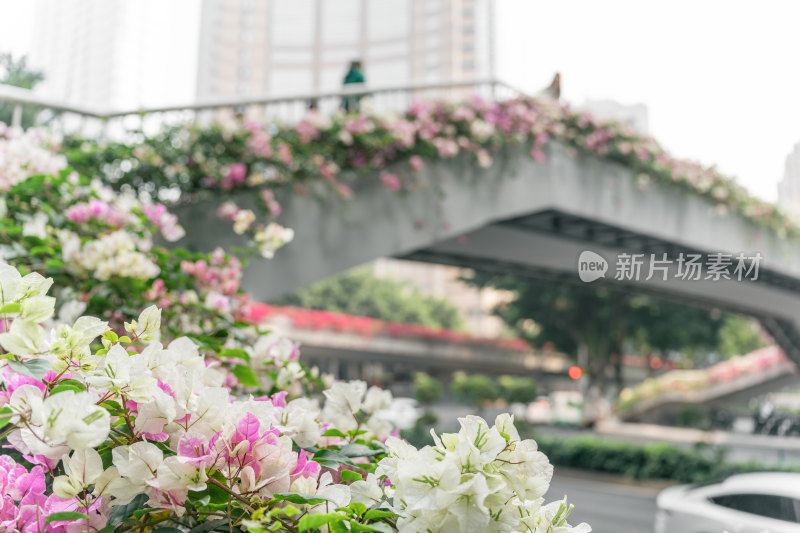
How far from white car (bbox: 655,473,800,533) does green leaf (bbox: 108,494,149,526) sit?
4.75 metres

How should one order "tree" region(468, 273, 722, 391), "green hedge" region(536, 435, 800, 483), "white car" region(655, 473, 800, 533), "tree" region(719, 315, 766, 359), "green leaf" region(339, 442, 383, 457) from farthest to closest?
"tree" region(719, 315, 766, 359) → "tree" region(468, 273, 722, 391) → "green hedge" region(536, 435, 800, 483) → "white car" region(655, 473, 800, 533) → "green leaf" region(339, 442, 383, 457)

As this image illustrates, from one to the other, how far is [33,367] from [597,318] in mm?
17573

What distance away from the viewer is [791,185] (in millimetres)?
6680

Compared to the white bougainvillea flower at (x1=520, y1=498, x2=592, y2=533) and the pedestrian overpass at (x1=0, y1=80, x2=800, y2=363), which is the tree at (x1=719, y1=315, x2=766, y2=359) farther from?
the white bougainvillea flower at (x1=520, y1=498, x2=592, y2=533)

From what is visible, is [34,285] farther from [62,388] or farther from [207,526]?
[207,526]

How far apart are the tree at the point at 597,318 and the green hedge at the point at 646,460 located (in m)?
5.24

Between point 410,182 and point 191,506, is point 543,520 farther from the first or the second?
point 410,182

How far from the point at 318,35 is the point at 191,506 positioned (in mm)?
78573

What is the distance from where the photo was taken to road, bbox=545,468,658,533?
770 centimetres

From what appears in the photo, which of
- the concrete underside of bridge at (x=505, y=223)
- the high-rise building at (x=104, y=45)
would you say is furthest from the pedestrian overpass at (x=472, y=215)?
the high-rise building at (x=104, y=45)

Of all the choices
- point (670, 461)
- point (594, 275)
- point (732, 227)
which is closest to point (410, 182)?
point (594, 275)

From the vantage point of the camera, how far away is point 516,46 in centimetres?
515

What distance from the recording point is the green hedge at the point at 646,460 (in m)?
9.48

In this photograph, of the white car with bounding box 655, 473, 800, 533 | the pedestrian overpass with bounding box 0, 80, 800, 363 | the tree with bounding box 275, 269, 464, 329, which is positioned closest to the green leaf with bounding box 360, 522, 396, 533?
the white car with bounding box 655, 473, 800, 533
